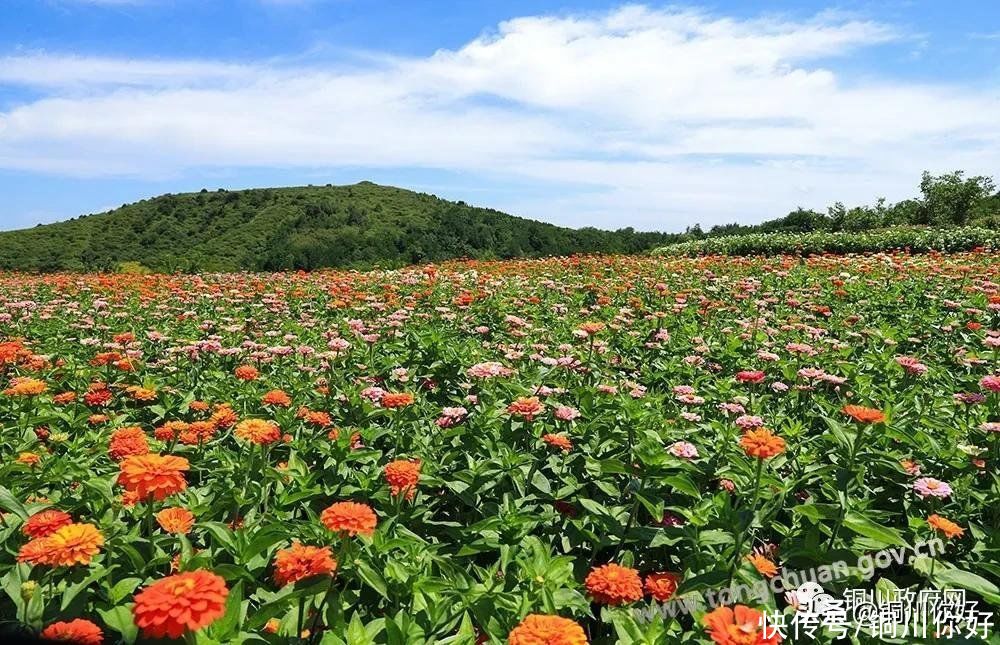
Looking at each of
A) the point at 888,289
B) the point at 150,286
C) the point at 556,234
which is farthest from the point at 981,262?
the point at 556,234

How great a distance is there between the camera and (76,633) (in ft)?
4.66

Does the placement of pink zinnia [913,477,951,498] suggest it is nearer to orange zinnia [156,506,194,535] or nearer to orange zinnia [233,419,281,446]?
orange zinnia [233,419,281,446]

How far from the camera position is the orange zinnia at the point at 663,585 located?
2002mm

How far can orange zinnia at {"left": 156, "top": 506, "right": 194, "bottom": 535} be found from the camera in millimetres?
1964

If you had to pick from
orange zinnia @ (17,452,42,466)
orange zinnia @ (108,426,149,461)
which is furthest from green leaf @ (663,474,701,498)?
orange zinnia @ (17,452,42,466)

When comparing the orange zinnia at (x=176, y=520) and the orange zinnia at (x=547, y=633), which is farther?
the orange zinnia at (x=176, y=520)

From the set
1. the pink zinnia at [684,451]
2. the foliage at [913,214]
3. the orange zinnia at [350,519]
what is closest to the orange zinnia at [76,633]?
the orange zinnia at [350,519]

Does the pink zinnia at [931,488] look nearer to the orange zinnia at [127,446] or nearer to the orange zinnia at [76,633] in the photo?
the orange zinnia at [76,633]

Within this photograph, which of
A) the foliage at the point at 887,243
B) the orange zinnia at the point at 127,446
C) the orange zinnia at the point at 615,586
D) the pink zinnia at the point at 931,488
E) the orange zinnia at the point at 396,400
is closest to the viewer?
the orange zinnia at the point at 615,586

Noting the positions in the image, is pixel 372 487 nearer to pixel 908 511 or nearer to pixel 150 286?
pixel 908 511

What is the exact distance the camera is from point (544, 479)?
2.66 m

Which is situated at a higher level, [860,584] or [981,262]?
[981,262]

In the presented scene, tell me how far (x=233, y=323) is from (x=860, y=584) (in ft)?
18.9

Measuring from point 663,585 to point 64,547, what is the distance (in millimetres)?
1741
